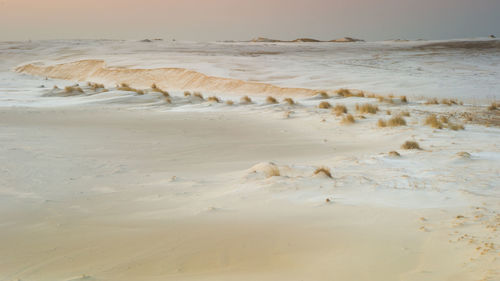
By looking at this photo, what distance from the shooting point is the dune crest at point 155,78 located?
2080 cm

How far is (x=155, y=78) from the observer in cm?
2597

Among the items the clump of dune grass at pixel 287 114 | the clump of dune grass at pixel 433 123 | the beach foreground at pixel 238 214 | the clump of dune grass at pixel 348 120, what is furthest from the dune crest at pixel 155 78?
the beach foreground at pixel 238 214

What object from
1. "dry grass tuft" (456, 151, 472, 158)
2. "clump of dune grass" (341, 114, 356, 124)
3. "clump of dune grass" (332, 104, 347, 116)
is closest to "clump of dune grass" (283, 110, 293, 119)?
"clump of dune grass" (332, 104, 347, 116)

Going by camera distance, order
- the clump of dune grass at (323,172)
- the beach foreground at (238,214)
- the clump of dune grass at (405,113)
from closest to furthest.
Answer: the beach foreground at (238,214)
the clump of dune grass at (323,172)
the clump of dune grass at (405,113)

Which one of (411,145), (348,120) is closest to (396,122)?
(348,120)

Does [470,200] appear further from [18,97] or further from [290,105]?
[18,97]

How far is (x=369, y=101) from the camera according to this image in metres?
14.3

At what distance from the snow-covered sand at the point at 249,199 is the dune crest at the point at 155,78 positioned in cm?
875

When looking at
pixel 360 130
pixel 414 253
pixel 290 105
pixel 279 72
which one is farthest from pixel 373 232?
pixel 279 72

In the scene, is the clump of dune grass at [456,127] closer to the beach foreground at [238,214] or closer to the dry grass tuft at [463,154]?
the beach foreground at [238,214]

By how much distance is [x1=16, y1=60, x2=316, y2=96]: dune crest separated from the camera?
2080 cm

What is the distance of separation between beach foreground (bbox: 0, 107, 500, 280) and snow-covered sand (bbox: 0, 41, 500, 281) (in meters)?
0.02

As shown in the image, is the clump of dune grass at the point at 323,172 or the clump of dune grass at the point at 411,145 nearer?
the clump of dune grass at the point at 323,172

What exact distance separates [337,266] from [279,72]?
70.6ft
